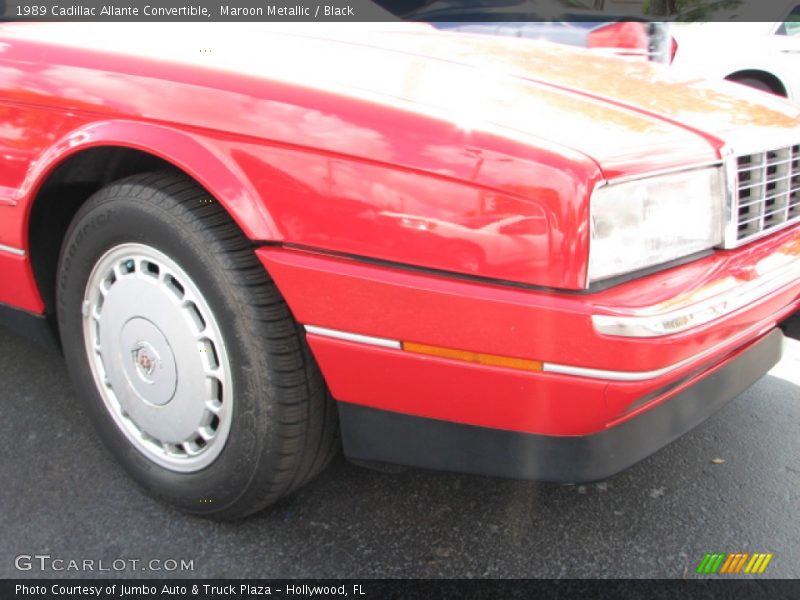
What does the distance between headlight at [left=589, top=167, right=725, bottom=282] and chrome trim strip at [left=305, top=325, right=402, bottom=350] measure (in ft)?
1.35

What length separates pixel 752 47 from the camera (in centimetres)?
694

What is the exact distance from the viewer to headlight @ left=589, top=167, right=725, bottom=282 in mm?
1442

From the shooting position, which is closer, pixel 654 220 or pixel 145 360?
pixel 654 220

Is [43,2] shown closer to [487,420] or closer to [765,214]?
[487,420]

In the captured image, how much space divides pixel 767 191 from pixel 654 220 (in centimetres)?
51

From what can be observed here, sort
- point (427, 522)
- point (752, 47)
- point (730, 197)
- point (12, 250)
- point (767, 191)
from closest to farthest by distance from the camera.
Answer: point (730, 197) < point (767, 191) < point (427, 522) < point (12, 250) < point (752, 47)

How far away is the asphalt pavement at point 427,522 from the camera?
1828mm

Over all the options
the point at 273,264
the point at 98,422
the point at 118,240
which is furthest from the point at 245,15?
the point at 98,422

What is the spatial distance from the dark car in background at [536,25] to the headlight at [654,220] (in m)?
1.53

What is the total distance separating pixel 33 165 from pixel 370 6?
145 cm

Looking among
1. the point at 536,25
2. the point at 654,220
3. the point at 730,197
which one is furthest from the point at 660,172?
the point at 536,25

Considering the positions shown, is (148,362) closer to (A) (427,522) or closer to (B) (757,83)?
(A) (427,522)

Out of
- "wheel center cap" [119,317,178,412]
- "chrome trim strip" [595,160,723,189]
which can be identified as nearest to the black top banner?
"wheel center cap" [119,317,178,412]

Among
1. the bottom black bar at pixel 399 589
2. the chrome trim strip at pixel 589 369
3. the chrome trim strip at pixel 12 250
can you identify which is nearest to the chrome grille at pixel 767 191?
the chrome trim strip at pixel 589 369
